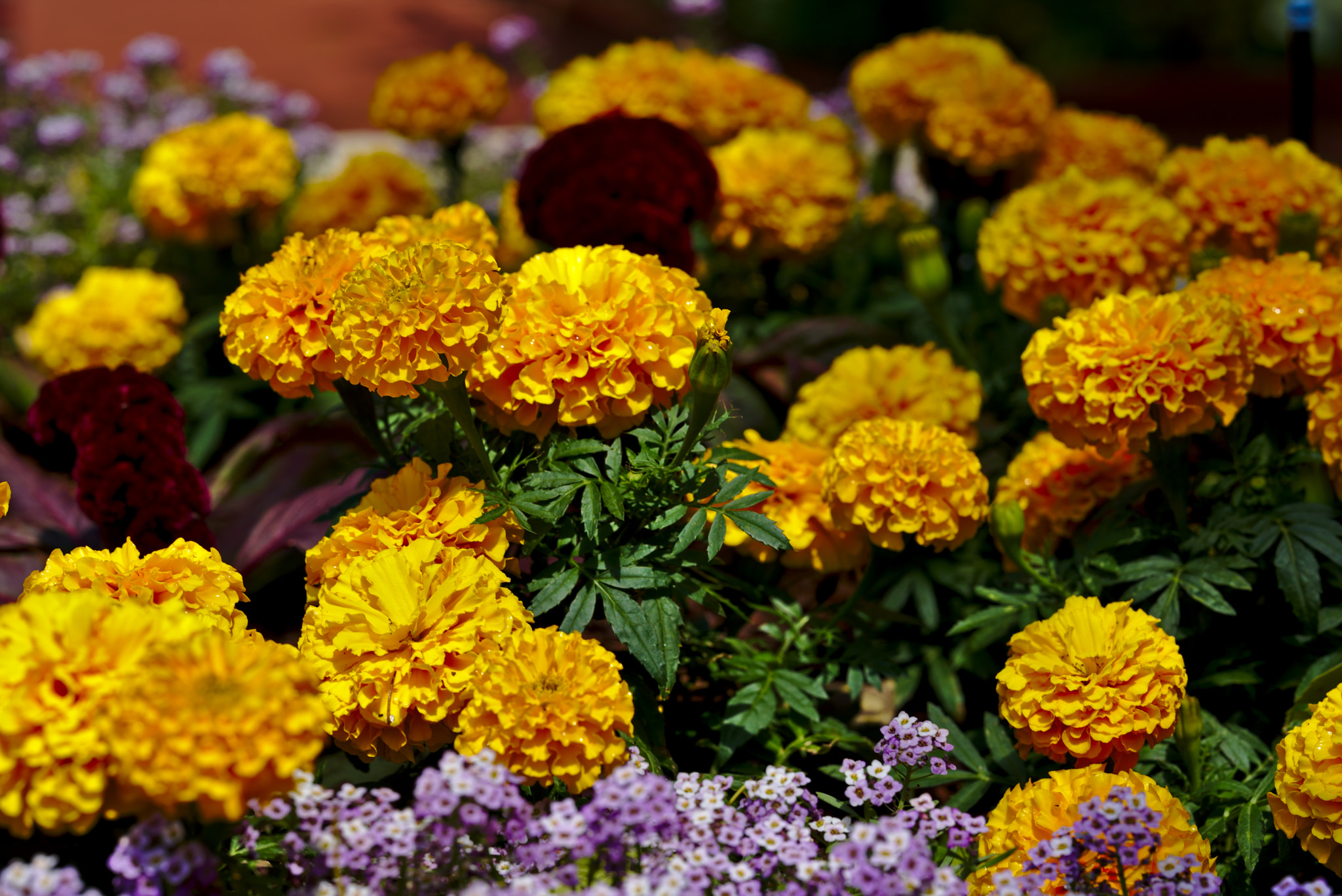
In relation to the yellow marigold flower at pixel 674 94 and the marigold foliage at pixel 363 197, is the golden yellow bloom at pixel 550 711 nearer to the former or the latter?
the yellow marigold flower at pixel 674 94

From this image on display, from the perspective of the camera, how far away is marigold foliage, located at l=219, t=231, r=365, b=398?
1.64 metres

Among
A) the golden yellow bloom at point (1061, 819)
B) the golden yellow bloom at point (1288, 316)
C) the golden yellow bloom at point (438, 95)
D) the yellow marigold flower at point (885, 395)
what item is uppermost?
the golden yellow bloom at point (1288, 316)

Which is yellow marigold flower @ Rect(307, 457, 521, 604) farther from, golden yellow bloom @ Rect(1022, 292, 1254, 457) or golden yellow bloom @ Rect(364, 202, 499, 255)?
golden yellow bloom @ Rect(1022, 292, 1254, 457)

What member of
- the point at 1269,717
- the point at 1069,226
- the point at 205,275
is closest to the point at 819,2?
the point at 205,275

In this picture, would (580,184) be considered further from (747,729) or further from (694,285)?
(747,729)

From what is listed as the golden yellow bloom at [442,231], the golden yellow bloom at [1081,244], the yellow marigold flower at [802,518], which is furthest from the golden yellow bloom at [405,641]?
the golden yellow bloom at [1081,244]

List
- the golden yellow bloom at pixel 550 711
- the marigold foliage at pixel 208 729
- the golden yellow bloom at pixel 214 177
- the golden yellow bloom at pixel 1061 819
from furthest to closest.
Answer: the golden yellow bloom at pixel 214 177, the golden yellow bloom at pixel 1061 819, the golden yellow bloom at pixel 550 711, the marigold foliage at pixel 208 729

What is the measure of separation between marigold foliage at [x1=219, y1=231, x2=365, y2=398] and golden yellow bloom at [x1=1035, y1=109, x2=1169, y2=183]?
78.8 inches

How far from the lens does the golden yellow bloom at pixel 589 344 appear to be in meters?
1.61

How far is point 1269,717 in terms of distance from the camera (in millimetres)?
2061

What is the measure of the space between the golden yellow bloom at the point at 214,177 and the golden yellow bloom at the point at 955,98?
4.95ft

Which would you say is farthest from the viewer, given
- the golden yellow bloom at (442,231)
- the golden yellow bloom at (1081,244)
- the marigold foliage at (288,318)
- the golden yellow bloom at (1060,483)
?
the golden yellow bloom at (1081,244)

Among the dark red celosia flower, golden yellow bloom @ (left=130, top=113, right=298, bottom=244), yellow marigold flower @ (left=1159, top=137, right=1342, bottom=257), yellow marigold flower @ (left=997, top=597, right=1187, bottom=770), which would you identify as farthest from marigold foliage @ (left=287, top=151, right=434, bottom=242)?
yellow marigold flower @ (left=997, top=597, right=1187, bottom=770)

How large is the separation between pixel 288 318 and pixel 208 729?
0.65 meters
